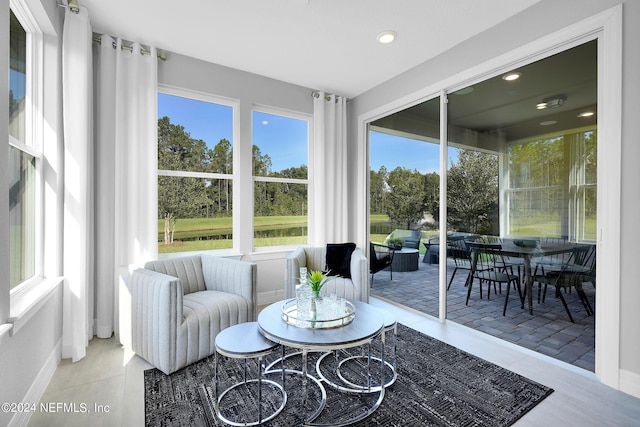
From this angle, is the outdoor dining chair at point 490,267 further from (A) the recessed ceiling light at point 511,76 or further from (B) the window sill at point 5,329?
(B) the window sill at point 5,329

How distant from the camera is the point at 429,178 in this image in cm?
346

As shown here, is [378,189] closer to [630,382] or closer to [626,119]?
[626,119]

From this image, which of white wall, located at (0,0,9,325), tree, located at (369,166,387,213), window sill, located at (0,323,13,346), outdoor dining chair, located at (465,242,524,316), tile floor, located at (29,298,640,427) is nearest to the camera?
window sill, located at (0,323,13,346)

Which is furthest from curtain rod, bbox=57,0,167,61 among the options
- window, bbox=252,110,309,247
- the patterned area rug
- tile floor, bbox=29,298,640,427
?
the patterned area rug

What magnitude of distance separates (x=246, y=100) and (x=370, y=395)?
3.32 metres

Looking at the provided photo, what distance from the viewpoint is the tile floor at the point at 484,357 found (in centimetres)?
174

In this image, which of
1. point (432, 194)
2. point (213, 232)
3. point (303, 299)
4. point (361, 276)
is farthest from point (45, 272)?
point (432, 194)

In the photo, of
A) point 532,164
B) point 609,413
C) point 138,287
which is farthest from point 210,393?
point 532,164

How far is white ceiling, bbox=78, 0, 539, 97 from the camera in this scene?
98.3 inches

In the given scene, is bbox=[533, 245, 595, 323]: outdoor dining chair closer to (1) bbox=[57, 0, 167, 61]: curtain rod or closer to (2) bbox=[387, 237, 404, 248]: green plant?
(2) bbox=[387, 237, 404, 248]: green plant

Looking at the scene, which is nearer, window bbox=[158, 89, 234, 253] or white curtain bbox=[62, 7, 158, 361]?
white curtain bbox=[62, 7, 158, 361]

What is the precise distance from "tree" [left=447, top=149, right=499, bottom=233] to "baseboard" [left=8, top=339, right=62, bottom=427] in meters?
3.49

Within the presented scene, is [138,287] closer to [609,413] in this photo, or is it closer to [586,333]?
[609,413]

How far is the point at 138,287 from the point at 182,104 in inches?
81.0
